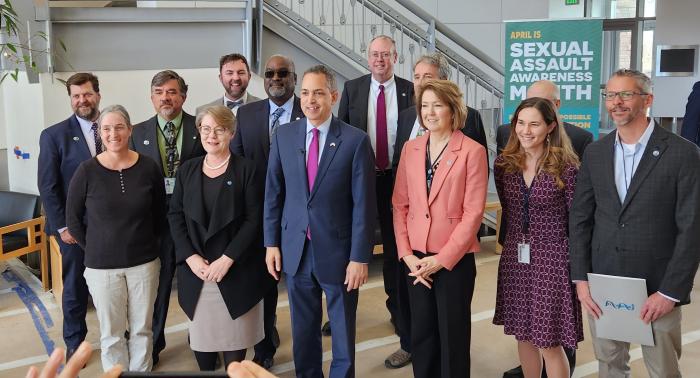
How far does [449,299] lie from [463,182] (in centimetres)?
52

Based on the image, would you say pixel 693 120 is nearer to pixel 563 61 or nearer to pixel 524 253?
pixel 563 61

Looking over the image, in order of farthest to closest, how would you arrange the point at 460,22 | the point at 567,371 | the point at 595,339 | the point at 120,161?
the point at 460,22 < the point at 120,161 < the point at 567,371 < the point at 595,339

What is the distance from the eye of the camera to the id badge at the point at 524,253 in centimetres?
301

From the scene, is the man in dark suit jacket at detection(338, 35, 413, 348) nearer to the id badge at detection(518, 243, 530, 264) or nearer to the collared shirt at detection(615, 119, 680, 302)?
the id badge at detection(518, 243, 530, 264)

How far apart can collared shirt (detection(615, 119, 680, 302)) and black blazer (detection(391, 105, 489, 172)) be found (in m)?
0.81

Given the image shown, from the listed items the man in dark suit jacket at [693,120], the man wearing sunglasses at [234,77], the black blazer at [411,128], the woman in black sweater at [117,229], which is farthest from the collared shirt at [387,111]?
the man in dark suit jacket at [693,120]

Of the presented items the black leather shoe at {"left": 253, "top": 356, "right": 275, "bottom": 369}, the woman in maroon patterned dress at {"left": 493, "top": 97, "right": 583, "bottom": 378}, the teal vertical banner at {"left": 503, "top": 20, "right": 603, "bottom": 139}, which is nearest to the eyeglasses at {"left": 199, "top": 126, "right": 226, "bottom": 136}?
the woman in maroon patterned dress at {"left": 493, "top": 97, "right": 583, "bottom": 378}

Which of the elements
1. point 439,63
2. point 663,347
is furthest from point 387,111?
point 663,347

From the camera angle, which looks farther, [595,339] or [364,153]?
[364,153]

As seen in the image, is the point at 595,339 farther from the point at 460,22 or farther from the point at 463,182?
the point at 460,22

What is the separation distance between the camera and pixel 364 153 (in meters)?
3.13

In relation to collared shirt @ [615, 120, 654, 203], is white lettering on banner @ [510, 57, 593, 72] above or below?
above

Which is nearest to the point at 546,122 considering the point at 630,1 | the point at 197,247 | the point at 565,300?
the point at 565,300

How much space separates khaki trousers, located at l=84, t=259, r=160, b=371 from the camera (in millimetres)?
3277
